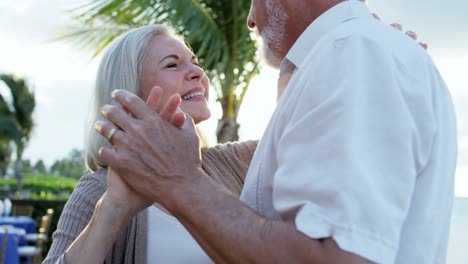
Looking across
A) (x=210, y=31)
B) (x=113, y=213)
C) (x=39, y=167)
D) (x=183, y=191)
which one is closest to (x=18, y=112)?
(x=210, y=31)

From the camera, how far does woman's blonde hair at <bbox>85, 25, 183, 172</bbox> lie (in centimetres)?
182

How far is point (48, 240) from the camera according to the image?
10453 mm

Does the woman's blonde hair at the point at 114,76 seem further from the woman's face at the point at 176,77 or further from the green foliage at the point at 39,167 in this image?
the green foliage at the point at 39,167

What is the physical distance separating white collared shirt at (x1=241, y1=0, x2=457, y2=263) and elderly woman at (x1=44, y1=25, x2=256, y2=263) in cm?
24

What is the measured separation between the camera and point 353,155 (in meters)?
0.82

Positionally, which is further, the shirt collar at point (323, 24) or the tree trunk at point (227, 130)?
the tree trunk at point (227, 130)

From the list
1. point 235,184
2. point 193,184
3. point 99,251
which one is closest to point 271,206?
point 193,184

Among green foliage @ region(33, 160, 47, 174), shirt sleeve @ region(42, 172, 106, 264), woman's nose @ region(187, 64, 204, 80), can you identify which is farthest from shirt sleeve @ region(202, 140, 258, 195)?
green foliage @ region(33, 160, 47, 174)

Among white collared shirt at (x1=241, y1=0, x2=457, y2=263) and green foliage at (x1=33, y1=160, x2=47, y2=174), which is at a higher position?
white collared shirt at (x1=241, y1=0, x2=457, y2=263)

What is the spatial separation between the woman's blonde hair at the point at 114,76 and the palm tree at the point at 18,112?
35.7 metres

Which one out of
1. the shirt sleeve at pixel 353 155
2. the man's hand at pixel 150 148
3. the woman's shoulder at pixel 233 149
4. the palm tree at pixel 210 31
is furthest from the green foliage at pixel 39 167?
the shirt sleeve at pixel 353 155

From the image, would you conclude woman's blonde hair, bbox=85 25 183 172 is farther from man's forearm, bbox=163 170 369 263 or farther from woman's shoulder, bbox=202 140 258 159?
man's forearm, bbox=163 170 369 263

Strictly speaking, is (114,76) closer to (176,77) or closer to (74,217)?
(176,77)

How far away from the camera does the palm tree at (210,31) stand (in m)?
6.54
